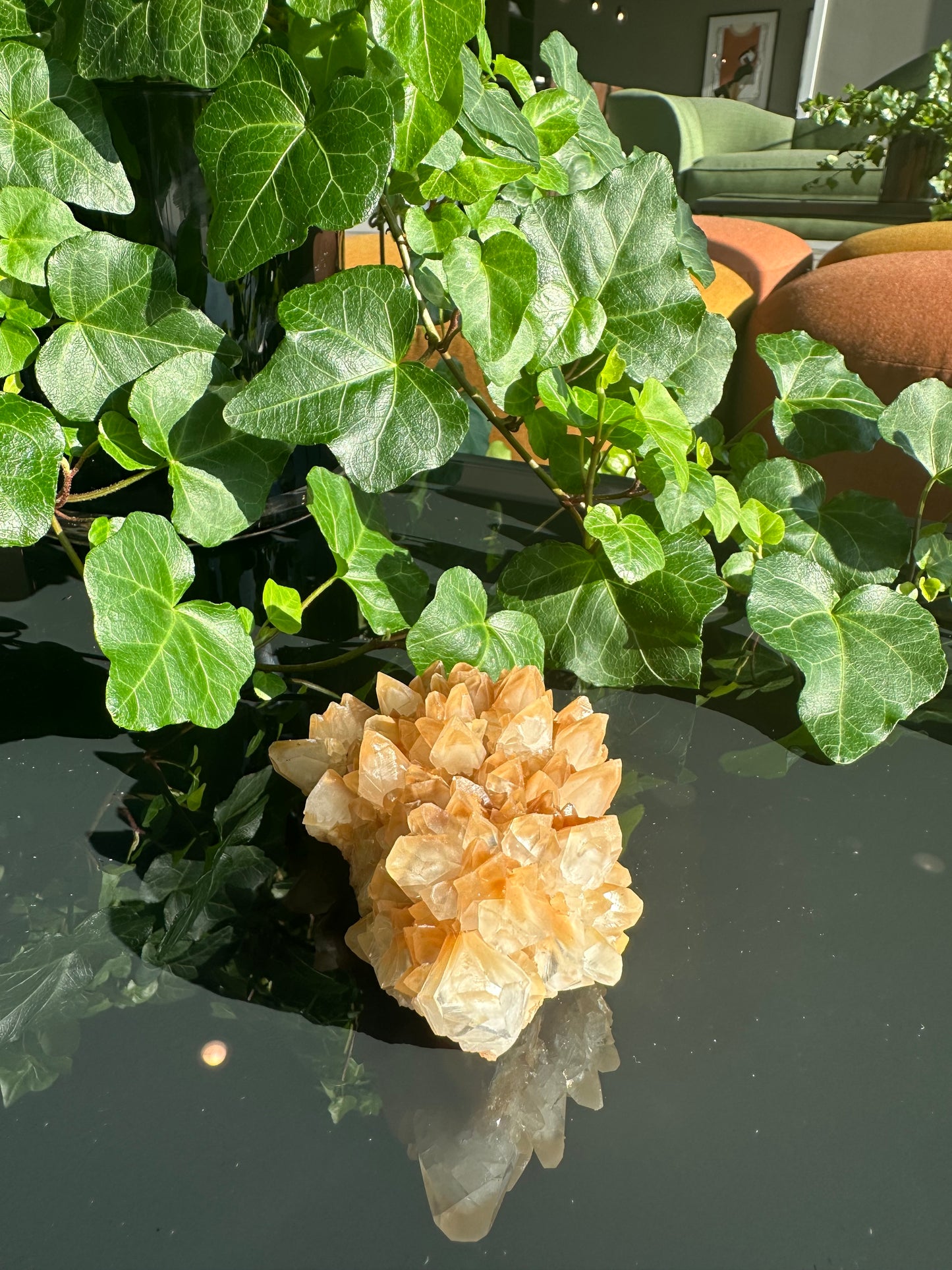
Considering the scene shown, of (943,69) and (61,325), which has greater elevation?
(943,69)

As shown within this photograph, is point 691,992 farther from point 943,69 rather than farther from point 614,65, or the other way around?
point 614,65

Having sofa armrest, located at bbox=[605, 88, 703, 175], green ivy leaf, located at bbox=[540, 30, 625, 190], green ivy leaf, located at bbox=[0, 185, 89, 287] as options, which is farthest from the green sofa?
green ivy leaf, located at bbox=[0, 185, 89, 287]

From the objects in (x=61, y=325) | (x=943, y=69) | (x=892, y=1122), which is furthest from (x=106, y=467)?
(x=943, y=69)

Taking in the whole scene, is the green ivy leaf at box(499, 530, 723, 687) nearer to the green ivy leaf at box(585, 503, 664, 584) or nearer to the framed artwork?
the green ivy leaf at box(585, 503, 664, 584)

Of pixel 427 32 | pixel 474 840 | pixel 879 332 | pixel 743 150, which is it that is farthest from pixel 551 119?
pixel 743 150

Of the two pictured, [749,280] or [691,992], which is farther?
[749,280]

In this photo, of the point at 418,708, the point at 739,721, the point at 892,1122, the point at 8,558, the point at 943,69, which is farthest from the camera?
the point at 943,69

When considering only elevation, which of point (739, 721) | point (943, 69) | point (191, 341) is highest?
point (943, 69)

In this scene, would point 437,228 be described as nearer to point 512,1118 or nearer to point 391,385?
point 391,385
